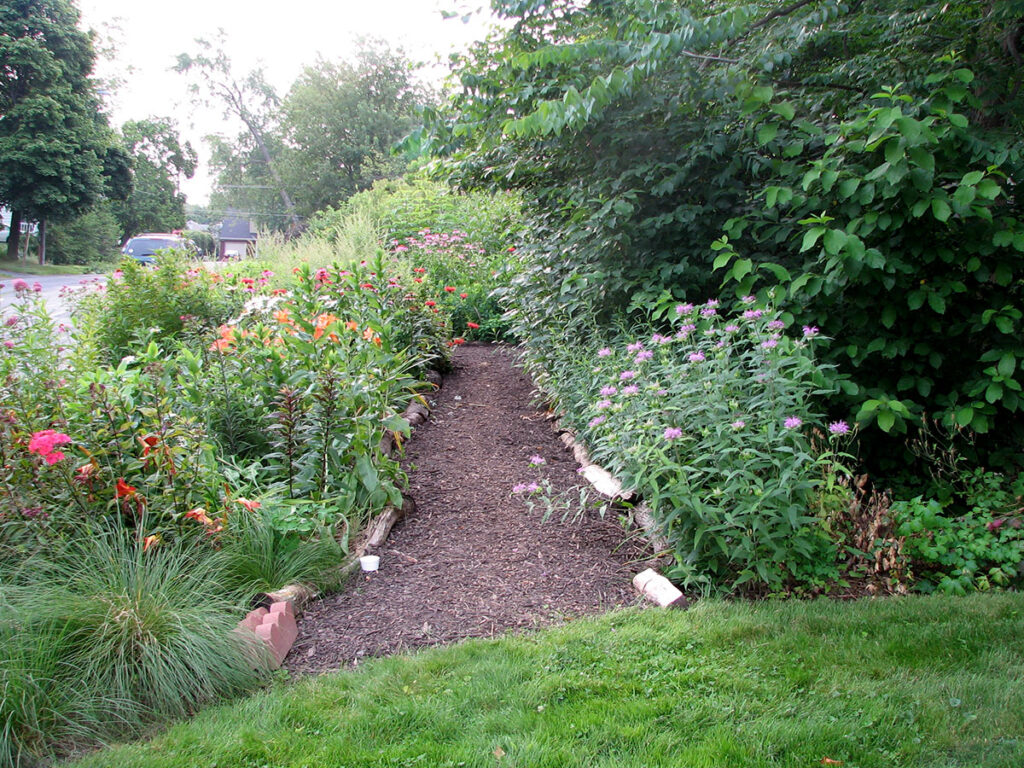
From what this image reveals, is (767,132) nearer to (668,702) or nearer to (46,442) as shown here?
(668,702)

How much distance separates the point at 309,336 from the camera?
3766mm

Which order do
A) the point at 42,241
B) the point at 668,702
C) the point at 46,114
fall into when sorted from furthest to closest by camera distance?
1. the point at 42,241
2. the point at 46,114
3. the point at 668,702

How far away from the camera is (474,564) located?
3.16m

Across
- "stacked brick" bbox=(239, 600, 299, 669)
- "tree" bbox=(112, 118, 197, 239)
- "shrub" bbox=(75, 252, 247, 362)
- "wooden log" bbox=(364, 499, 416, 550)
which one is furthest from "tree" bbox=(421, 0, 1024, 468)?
"tree" bbox=(112, 118, 197, 239)

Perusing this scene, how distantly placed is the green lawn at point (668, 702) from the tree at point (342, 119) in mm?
36884

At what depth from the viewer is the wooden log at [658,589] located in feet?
9.07

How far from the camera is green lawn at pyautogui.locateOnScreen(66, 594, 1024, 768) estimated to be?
1.87 meters

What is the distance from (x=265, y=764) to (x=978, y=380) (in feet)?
12.2

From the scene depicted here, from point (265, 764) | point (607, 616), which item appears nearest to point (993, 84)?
point (607, 616)

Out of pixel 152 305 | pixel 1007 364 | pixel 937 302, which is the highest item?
pixel 937 302

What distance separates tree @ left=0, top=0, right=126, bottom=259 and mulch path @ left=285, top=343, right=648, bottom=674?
1083 inches

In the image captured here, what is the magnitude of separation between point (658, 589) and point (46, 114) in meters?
30.1

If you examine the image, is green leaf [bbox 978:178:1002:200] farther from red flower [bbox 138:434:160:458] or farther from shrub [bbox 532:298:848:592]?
red flower [bbox 138:434:160:458]

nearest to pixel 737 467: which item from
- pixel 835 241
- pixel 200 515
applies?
pixel 835 241
